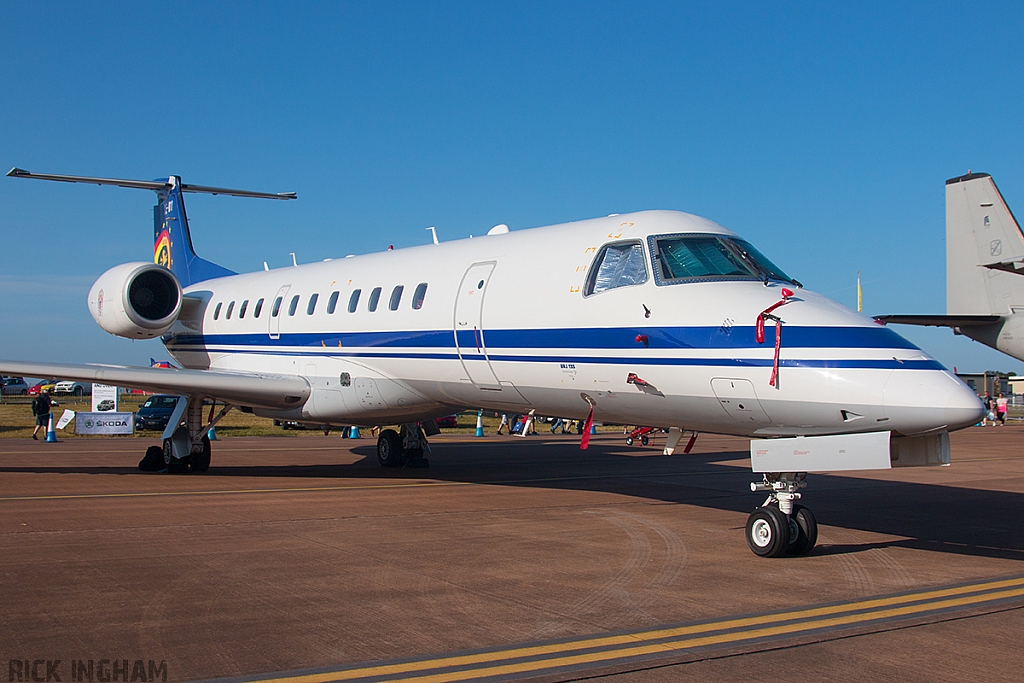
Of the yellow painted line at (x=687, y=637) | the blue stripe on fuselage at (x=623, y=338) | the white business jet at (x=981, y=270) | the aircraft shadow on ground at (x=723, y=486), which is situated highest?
the white business jet at (x=981, y=270)

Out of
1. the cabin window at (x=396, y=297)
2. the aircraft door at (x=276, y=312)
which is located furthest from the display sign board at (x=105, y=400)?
the cabin window at (x=396, y=297)

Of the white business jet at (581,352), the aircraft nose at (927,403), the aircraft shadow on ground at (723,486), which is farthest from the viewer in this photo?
the aircraft shadow on ground at (723,486)

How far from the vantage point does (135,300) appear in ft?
57.3

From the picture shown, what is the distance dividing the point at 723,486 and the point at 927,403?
787 cm

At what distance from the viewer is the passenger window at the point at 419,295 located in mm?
13020

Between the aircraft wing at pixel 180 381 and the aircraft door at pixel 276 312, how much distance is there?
1.64 meters

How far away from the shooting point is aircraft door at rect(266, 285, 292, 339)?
16.5 m

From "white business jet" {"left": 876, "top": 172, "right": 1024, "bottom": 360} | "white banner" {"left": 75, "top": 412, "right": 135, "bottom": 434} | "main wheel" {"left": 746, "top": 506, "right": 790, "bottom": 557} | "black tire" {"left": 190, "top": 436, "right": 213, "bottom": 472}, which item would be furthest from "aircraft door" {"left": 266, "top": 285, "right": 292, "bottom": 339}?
"white business jet" {"left": 876, "top": 172, "right": 1024, "bottom": 360}

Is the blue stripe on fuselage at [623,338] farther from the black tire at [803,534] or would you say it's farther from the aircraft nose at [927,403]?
the black tire at [803,534]

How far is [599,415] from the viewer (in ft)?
34.2

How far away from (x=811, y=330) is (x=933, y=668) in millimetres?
3583

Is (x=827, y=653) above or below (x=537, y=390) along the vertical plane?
below

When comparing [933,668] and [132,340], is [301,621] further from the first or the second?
[132,340]

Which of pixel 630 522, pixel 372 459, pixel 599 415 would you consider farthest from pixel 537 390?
pixel 372 459
